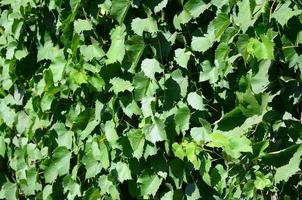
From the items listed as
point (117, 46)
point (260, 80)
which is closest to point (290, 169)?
point (260, 80)

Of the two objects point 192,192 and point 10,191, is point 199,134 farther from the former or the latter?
point 10,191

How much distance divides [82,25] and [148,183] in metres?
0.82

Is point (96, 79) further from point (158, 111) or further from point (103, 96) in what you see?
point (158, 111)

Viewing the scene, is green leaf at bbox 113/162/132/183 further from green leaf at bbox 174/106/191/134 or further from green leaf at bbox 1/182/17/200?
green leaf at bbox 1/182/17/200

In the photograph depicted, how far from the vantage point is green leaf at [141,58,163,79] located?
236 centimetres

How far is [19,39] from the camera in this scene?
10.2 feet

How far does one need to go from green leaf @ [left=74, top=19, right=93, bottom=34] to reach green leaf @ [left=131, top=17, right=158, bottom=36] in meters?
0.33

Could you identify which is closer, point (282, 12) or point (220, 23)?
point (282, 12)

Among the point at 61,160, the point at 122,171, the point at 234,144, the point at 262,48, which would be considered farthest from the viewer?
the point at 61,160

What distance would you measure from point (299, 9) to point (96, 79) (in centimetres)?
105

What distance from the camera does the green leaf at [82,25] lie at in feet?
8.66

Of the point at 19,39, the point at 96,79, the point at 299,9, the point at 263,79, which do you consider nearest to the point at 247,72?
the point at 263,79

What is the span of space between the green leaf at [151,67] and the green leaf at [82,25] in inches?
16.2

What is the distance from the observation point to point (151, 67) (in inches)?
93.2
